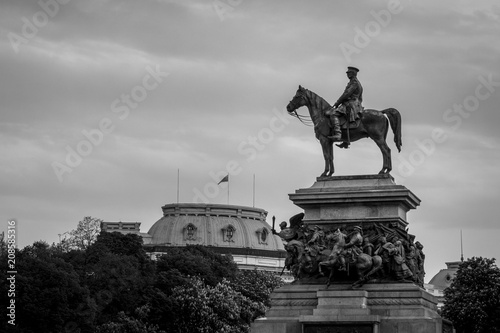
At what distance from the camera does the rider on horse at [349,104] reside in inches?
1784

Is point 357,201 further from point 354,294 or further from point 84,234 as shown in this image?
point 84,234

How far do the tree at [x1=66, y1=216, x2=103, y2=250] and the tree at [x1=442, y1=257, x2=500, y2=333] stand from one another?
56.6 m

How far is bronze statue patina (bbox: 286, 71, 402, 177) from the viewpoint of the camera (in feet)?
149

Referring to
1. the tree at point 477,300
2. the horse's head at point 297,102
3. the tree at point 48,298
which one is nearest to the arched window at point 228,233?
the tree at point 48,298

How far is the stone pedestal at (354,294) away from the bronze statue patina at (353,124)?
39.9 inches

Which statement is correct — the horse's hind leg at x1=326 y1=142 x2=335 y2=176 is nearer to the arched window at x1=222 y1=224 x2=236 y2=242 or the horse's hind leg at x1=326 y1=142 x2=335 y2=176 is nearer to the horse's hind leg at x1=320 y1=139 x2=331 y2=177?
the horse's hind leg at x1=320 y1=139 x2=331 y2=177

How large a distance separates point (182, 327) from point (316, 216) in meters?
50.9

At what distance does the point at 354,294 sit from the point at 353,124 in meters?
5.76

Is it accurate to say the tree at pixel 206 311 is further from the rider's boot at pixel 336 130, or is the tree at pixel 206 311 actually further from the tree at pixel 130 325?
the rider's boot at pixel 336 130

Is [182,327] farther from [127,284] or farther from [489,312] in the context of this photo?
[489,312]

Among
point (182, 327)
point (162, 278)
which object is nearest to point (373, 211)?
point (182, 327)

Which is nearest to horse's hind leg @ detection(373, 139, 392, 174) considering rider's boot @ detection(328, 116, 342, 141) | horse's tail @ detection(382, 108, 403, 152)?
horse's tail @ detection(382, 108, 403, 152)

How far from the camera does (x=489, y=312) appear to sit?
6781 centimetres

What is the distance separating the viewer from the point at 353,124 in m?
45.4
